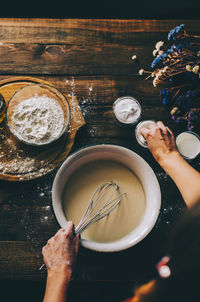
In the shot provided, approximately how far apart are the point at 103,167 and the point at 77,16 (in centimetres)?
85

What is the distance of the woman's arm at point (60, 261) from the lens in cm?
67

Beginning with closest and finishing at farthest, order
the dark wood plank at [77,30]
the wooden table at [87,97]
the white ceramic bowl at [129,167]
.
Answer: the white ceramic bowl at [129,167] → the wooden table at [87,97] → the dark wood plank at [77,30]

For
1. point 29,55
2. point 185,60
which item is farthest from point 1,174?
point 185,60

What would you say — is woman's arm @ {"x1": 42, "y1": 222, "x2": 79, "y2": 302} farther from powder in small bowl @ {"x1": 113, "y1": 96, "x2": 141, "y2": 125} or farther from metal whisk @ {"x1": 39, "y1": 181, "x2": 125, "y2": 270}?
powder in small bowl @ {"x1": 113, "y1": 96, "x2": 141, "y2": 125}

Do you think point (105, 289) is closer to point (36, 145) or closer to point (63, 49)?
point (36, 145)

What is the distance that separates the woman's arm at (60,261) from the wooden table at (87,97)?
7 cm

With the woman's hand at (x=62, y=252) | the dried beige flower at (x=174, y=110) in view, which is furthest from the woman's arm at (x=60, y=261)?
the dried beige flower at (x=174, y=110)

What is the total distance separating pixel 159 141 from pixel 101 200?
0.26 meters

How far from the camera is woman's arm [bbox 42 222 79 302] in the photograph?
2.21 ft

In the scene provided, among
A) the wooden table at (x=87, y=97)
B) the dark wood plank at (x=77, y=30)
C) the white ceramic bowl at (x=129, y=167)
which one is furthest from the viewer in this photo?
the dark wood plank at (x=77, y=30)

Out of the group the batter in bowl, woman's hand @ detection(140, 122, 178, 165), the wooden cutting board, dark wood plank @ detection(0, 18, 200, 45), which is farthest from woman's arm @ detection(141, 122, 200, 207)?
dark wood plank @ detection(0, 18, 200, 45)

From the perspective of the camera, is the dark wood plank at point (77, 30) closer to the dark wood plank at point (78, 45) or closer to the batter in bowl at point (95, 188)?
the dark wood plank at point (78, 45)

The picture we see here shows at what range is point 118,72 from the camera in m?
0.88

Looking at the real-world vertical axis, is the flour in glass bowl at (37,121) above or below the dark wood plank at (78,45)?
below
